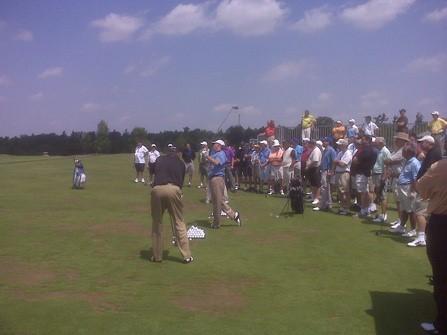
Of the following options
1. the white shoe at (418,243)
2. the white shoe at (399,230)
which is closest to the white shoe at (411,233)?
the white shoe at (399,230)

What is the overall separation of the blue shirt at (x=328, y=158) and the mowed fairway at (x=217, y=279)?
2.24m

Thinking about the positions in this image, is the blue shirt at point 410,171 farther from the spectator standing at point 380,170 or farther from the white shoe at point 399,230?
the spectator standing at point 380,170

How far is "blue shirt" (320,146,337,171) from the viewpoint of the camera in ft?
55.9

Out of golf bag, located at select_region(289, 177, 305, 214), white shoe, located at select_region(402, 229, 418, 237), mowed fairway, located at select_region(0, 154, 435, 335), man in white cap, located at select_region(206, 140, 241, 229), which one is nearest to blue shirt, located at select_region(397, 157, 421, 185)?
white shoe, located at select_region(402, 229, 418, 237)

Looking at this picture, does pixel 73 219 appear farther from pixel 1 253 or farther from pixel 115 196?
pixel 115 196

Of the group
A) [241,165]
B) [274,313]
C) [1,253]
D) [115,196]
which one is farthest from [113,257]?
[241,165]

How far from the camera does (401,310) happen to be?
24.2 feet

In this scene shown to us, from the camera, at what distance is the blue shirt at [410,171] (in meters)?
11.7

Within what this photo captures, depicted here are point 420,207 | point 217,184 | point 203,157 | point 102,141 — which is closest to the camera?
point 420,207

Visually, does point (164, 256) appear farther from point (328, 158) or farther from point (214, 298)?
point (328, 158)

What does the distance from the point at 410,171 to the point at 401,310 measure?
498 cm

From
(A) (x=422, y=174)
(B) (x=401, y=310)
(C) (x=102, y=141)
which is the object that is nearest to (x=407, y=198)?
(A) (x=422, y=174)

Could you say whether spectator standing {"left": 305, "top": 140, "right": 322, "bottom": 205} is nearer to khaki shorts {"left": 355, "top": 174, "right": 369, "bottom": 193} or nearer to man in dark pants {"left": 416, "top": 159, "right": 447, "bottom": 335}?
khaki shorts {"left": 355, "top": 174, "right": 369, "bottom": 193}

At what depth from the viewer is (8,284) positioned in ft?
28.2
